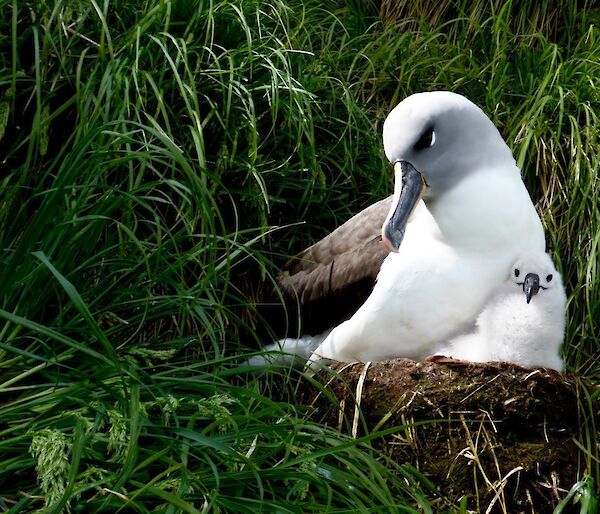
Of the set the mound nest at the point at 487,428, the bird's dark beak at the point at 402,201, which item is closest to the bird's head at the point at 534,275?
the mound nest at the point at 487,428

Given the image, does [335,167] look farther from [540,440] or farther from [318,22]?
[540,440]

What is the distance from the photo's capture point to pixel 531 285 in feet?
13.3

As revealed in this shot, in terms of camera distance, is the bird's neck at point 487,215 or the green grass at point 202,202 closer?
the green grass at point 202,202

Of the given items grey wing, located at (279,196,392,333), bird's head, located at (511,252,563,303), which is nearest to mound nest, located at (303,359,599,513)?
bird's head, located at (511,252,563,303)

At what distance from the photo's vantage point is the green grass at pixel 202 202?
3070mm

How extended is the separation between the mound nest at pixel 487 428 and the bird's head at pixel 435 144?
0.75 m

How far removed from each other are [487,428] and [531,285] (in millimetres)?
568

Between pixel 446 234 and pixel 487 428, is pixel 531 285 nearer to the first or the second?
pixel 446 234

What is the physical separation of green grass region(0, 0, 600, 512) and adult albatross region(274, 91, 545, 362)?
0.49m

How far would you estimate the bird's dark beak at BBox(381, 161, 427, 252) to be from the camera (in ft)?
13.5

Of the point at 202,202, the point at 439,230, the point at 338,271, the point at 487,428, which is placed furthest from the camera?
the point at 338,271

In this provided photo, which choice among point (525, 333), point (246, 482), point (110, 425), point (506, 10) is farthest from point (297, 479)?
point (506, 10)

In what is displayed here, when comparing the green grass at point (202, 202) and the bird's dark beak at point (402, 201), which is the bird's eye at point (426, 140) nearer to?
the bird's dark beak at point (402, 201)

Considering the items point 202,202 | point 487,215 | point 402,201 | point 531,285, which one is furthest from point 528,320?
point 202,202
